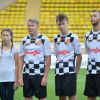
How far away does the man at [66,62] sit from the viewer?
507cm

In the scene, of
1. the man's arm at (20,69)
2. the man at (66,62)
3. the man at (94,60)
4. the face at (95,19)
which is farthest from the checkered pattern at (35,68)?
the face at (95,19)

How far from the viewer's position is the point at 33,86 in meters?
5.06

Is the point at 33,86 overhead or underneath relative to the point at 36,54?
underneath

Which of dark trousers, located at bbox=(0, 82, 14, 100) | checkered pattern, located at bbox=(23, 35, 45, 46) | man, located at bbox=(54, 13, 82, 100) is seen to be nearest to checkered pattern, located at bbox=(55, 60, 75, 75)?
man, located at bbox=(54, 13, 82, 100)

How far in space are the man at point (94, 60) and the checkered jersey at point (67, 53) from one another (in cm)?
20

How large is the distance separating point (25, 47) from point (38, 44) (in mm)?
191

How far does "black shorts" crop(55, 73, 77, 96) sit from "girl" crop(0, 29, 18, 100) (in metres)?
0.58

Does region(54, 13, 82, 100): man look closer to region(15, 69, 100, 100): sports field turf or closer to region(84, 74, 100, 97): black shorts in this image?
region(84, 74, 100, 97): black shorts

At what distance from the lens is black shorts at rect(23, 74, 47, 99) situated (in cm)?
503

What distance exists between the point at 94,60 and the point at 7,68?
1145mm

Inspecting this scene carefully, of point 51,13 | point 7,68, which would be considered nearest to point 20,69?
point 7,68

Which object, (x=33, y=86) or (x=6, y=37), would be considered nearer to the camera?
(x=6, y=37)

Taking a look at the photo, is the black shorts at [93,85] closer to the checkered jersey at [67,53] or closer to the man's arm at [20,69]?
the checkered jersey at [67,53]

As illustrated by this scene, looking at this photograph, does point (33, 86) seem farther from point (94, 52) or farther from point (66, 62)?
point (94, 52)
